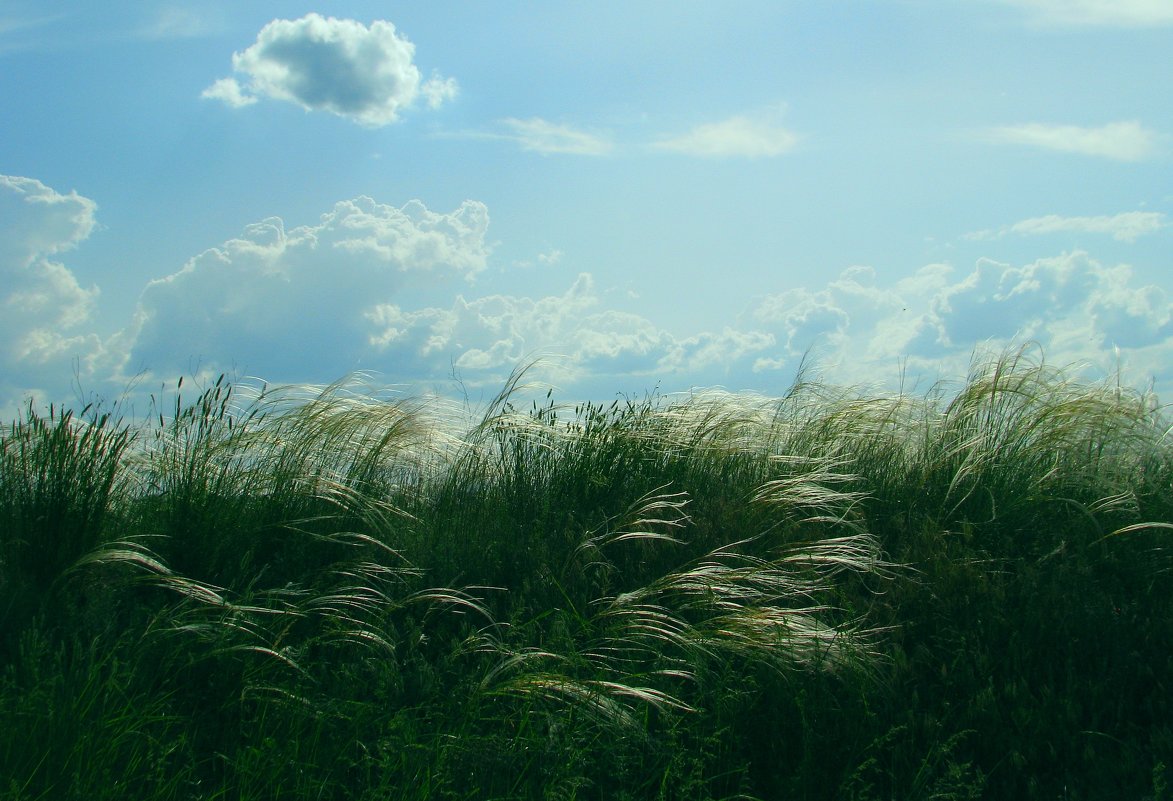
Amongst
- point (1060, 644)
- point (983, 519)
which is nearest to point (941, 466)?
point (983, 519)

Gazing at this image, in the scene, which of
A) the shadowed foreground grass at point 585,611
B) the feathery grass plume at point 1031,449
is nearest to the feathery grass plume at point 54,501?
the shadowed foreground grass at point 585,611

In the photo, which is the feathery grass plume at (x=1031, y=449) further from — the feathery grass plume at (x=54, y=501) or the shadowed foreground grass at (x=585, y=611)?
the feathery grass plume at (x=54, y=501)

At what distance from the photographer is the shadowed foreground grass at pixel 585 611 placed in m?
2.82

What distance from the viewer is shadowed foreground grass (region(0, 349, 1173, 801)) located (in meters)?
2.82

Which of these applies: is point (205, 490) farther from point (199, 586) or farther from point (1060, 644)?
point (1060, 644)

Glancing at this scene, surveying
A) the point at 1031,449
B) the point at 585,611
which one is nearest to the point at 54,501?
the point at 585,611

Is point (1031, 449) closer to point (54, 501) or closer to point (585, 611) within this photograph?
point (585, 611)

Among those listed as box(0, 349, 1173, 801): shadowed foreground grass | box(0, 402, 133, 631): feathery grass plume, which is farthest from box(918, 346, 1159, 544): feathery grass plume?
box(0, 402, 133, 631): feathery grass plume

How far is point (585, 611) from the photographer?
12.3 ft

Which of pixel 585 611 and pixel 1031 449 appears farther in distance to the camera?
pixel 1031 449

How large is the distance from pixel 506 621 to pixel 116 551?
5.39ft

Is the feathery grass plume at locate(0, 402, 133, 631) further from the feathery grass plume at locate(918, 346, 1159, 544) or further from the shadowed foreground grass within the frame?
the feathery grass plume at locate(918, 346, 1159, 544)

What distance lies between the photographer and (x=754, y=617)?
3.38 metres

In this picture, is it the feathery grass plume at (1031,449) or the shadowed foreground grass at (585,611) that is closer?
the shadowed foreground grass at (585,611)
